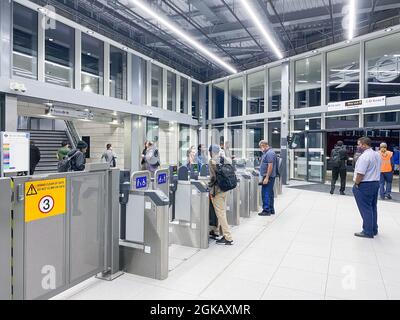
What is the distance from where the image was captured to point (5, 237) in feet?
6.33

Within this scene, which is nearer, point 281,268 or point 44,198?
point 44,198

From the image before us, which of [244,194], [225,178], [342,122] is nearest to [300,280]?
[225,178]

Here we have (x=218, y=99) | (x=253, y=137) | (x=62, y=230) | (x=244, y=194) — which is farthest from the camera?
(x=218, y=99)

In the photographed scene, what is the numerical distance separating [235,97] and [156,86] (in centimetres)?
377

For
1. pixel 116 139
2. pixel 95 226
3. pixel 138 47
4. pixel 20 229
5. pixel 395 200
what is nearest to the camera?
pixel 20 229

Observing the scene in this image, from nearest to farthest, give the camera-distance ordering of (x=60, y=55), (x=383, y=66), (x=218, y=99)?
1. (x=60, y=55)
2. (x=383, y=66)
3. (x=218, y=99)

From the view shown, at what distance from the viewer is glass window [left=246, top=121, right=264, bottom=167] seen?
12522mm

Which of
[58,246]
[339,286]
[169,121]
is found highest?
[169,121]

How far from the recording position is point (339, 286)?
275cm

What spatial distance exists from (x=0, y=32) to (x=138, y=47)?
379 cm

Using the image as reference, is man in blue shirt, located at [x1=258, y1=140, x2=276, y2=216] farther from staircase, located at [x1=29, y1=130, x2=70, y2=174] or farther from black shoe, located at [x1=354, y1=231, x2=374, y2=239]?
staircase, located at [x1=29, y1=130, x2=70, y2=174]

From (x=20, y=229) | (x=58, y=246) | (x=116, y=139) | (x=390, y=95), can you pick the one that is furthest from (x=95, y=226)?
(x=116, y=139)

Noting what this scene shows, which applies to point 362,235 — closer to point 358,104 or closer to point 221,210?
point 221,210

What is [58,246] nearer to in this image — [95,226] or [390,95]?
[95,226]
